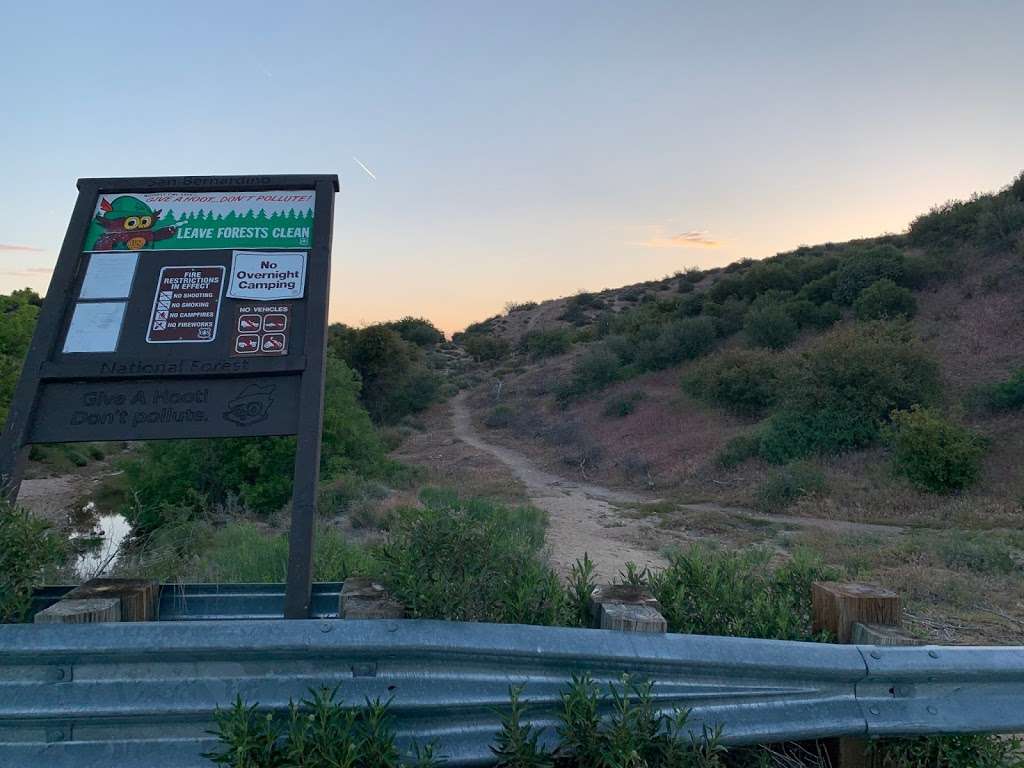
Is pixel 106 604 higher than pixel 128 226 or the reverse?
the reverse

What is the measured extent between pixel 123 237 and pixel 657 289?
221 feet

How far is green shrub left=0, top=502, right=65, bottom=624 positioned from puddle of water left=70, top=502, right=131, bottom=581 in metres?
0.76

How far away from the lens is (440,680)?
A: 2.54 metres

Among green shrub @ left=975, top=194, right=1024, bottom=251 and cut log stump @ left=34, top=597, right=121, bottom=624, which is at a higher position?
green shrub @ left=975, top=194, right=1024, bottom=251

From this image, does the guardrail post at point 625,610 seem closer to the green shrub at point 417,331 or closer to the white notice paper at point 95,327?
the white notice paper at point 95,327

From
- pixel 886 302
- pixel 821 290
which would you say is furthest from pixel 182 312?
pixel 821 290

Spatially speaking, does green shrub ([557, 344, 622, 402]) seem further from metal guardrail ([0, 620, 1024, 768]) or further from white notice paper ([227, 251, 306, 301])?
metal guardrail ([0, 620, 1024, 768])

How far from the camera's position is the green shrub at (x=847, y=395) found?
1919cm

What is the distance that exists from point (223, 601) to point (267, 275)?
1.71 meters

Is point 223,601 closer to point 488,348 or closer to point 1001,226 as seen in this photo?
point 1001,226

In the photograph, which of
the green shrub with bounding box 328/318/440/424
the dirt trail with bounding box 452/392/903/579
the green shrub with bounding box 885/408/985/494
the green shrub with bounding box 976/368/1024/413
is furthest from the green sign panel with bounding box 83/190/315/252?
the green shrub with bounding box 328/318/440/424

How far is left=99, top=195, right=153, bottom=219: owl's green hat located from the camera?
4148 mm

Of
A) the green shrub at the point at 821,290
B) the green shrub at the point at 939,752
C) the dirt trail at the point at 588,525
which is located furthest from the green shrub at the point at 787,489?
the green shrub at the point at 821,290

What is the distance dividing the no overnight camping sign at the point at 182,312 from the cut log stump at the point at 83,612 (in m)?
0.92
